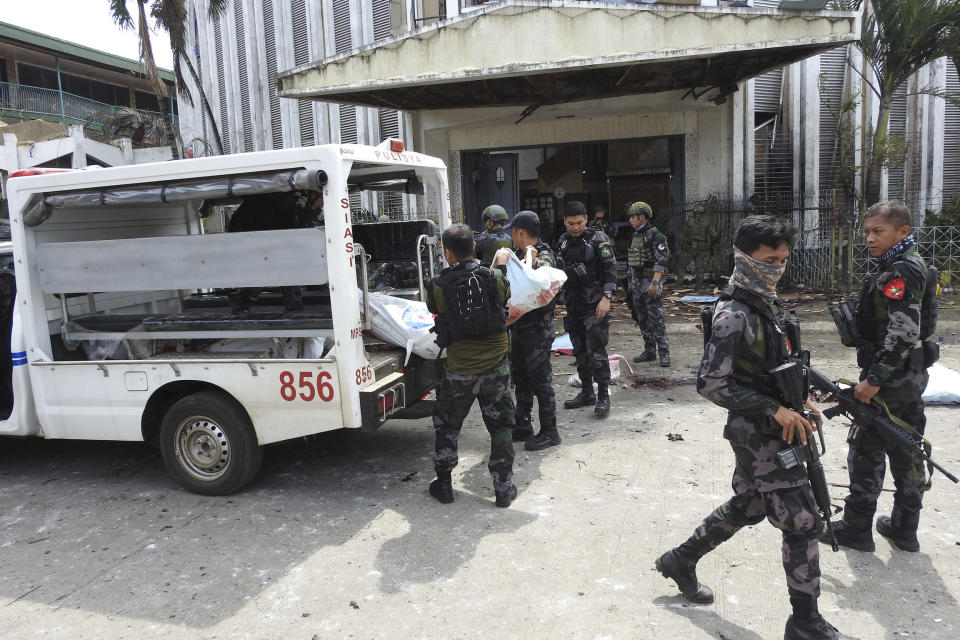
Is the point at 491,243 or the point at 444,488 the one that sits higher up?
the point at 491,243

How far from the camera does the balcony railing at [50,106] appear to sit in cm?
2255

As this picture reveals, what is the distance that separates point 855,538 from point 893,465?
43 centimetres

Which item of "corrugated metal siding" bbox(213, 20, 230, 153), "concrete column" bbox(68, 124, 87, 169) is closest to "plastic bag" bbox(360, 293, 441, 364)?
"corrugated metal siding" bbox(213, 20, 230, 153)

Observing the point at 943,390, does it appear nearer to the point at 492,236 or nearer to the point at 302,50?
the point at 492,236

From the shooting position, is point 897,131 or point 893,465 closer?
point 893,465

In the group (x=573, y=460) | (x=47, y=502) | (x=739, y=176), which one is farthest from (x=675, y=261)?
(x=47, y=502)

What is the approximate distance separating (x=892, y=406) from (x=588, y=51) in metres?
8.96

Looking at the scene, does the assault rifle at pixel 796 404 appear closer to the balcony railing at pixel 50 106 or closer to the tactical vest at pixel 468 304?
the tactical vest at pixel 468 304

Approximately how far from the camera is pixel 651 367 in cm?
796

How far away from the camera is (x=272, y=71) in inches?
720

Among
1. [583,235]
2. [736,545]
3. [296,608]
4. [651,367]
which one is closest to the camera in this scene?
[296,608]

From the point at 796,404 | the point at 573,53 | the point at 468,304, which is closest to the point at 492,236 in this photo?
the point at 468,304

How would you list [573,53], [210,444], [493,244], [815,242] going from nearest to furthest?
[210,444], [493,244], [573,53], [815,242]

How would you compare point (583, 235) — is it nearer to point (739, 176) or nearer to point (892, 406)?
point (892, 406)
